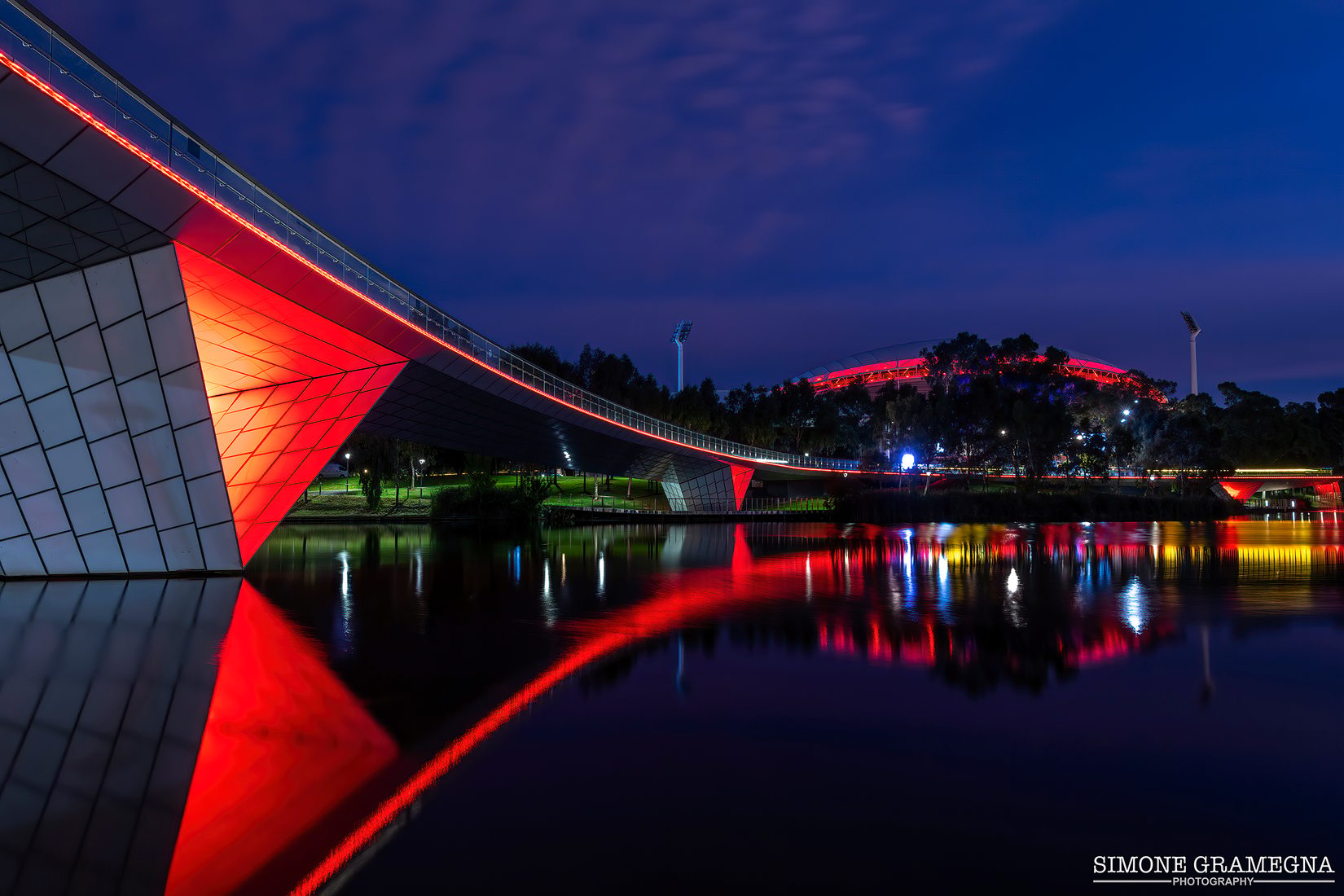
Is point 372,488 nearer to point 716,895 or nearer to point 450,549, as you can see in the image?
point 450,549

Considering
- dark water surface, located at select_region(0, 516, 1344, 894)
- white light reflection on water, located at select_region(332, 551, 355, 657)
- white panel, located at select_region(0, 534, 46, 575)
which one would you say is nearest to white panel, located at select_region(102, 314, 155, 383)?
dark water surface, located at select_region(0, 516, 1344, 894)

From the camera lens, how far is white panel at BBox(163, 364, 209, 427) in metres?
17.8

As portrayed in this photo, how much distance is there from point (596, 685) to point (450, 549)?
23.1m

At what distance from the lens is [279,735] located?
7590mm

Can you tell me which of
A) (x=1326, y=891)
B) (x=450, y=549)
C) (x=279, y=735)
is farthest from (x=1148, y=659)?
(x=450, y=549)

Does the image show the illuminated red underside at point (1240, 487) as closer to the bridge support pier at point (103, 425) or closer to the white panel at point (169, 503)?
the white panel at point (169, 503)

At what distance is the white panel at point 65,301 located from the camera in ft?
53.7

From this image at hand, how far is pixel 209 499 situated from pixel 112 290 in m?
5.44

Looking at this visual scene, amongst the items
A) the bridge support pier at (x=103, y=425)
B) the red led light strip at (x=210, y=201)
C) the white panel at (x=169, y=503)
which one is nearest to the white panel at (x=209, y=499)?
→ the bridge support pier at (x=103, y=425)

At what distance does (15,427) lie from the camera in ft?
56.8

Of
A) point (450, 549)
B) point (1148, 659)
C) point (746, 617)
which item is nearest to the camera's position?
point (1148, 659)

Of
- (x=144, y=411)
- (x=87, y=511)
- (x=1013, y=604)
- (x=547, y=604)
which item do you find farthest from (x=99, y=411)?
(x=1013, y=604)

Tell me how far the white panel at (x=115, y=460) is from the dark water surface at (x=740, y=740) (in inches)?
133

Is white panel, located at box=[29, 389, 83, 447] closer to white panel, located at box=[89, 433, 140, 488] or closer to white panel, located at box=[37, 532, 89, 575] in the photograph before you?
white panel, located at box=[89, 433, 140, 488]
